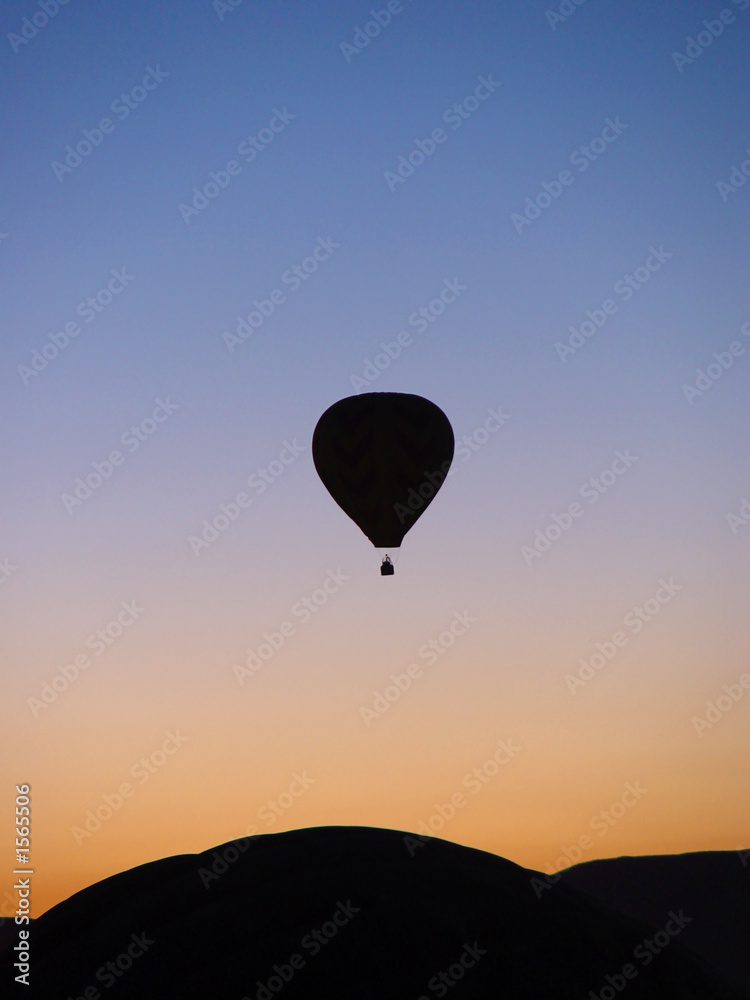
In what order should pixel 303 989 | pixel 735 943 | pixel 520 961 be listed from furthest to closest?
pixel 735 943, pixel 520 961, pixel 303 989

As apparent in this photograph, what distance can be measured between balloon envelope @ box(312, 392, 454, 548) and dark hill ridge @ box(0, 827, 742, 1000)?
9615 millimetres

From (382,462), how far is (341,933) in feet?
42.7

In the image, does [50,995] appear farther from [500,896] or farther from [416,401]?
[416,401]

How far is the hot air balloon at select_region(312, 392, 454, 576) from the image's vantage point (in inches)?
1270

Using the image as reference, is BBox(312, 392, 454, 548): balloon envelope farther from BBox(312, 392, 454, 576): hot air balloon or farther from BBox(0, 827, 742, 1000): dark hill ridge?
BBox(0, 827, 742, 1000): dark hill ridge

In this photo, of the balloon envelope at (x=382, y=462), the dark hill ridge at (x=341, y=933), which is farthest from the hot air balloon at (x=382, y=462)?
the dark hill ridge at (x=341, y=933)

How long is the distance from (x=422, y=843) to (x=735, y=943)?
18583 cm

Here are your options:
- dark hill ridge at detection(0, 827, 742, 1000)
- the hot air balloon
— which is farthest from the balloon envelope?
dark hill ridge at detection(0, 827, 742, 1000)

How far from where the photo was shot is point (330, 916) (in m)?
28.6

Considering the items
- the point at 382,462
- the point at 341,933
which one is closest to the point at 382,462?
the point at 382,462

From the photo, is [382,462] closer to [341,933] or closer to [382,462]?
[382,462]

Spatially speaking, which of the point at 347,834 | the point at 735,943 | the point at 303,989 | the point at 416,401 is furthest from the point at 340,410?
the point at 735,943

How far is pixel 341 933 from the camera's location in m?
27.9

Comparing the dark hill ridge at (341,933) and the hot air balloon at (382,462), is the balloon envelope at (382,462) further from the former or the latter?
the dark hill ridge at (341,933)
